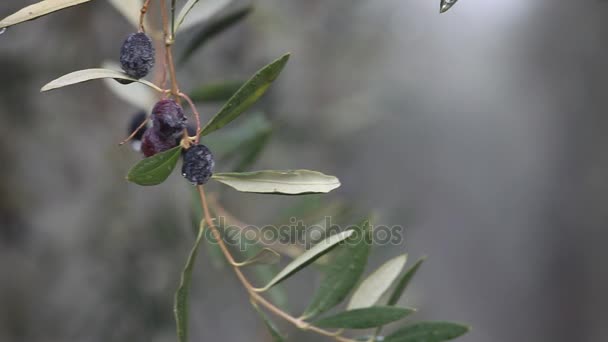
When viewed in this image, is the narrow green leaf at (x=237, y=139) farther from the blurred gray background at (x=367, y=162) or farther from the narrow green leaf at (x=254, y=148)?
the blurred gray background at (x=367, y=162)

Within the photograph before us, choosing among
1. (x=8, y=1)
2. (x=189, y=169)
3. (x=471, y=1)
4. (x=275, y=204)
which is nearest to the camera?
(x=189, y=169)

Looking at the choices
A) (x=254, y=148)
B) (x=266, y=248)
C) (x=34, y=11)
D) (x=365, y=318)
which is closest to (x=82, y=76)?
(x=34, y=11)

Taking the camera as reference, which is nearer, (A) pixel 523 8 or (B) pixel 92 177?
(B) pixel 92 177

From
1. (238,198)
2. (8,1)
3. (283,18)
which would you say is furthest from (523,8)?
(8,1)

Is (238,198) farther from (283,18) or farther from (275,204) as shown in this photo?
(283,18)

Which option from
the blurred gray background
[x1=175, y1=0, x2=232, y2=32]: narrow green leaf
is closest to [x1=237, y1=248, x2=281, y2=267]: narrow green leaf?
[x1=175, y1=0, x2=232, y2=32]: narrow green leaf

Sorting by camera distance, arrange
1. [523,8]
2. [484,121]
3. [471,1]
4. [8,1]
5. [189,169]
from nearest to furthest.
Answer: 1. [189,169]
2. [8,1]
3. [471,1]
4. [523,8]
5. [484,121]
